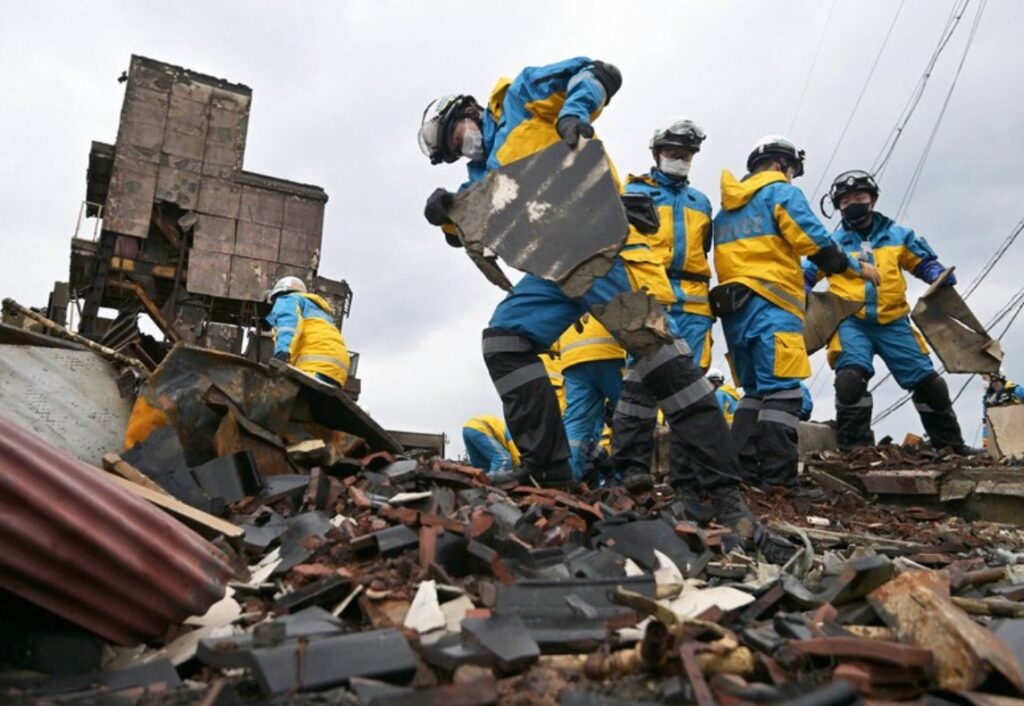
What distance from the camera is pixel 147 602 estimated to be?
1549mm

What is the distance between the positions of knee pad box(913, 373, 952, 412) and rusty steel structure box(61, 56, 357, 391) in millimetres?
11758

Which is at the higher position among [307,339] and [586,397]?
[307,339]

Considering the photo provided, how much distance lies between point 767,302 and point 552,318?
5.29ft

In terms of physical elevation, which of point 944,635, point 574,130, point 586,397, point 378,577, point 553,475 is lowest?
point 944,635

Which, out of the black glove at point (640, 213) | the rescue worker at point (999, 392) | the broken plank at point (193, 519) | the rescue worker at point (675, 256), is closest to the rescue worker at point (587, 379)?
the rescue worker at point (675, 256)

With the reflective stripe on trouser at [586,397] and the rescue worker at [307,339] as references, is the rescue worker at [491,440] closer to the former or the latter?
the reflective stripe on trouser at [586,397]

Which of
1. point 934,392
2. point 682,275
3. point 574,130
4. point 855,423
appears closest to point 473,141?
point 574,130

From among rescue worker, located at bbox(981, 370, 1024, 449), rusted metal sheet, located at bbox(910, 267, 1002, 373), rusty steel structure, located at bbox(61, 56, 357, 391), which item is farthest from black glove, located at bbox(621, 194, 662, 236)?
rusty steel structure, located at bbox(61, 56, 357, 391)

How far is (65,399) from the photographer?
10.1ft

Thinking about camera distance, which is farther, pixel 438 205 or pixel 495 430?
pixel 495 430

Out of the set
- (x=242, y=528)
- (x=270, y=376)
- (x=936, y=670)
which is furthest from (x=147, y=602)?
(x=270, y=376)

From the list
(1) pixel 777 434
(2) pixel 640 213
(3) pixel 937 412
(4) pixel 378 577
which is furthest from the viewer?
(3) pixel 937 412

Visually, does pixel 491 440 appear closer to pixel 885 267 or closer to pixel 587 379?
pixel 587 379

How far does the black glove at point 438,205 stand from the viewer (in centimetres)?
364
